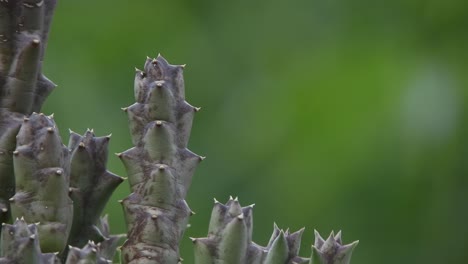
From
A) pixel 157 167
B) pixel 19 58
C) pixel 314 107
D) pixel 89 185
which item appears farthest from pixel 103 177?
pixel 314 107

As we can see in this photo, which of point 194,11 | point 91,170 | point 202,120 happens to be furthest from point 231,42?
point 91,170

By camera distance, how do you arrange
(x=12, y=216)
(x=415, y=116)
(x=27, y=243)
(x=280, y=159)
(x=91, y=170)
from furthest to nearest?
(x=280, y=159)
(x=415, y=116)
(x=91, y=170)
(x=12, y=216)
(x=27, y=243)

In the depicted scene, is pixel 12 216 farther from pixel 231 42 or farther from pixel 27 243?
pixel 231 42

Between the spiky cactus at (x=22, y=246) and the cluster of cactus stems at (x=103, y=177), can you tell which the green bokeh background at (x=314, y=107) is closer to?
the cluster of cactus stems at (x=103, y=177)

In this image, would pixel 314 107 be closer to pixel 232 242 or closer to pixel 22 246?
pixel 232 242

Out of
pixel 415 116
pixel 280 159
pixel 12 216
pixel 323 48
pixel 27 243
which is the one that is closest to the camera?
pixel 27 243

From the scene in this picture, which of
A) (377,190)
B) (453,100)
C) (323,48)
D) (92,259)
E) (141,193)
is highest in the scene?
(323,48)

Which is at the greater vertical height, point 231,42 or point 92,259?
point 231,42
